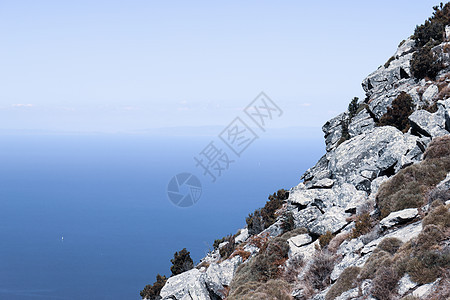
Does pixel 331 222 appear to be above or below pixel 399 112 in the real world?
below

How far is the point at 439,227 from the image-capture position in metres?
11.3

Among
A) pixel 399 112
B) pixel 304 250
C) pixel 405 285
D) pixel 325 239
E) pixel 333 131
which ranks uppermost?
pixel 333 131

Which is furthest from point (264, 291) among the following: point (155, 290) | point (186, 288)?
point (155, 290)

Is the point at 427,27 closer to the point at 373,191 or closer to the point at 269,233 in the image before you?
the point at 373,191

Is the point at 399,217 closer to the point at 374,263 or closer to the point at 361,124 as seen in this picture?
the point at 374,263

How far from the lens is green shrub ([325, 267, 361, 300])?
12.0 meters

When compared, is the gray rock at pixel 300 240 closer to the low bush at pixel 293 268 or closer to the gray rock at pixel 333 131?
the low bush at pixel 293 268

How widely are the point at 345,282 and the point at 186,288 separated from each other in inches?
526

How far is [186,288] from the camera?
22.8 meters

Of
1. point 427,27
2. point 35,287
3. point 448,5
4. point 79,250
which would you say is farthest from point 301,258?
point 79,250

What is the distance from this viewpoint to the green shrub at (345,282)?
39.4 feet

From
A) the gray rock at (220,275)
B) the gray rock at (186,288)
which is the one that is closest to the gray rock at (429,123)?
the gray rock at (220,275)

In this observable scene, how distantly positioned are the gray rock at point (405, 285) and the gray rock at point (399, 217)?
173 inches

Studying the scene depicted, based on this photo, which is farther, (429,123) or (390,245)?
(429,123)
